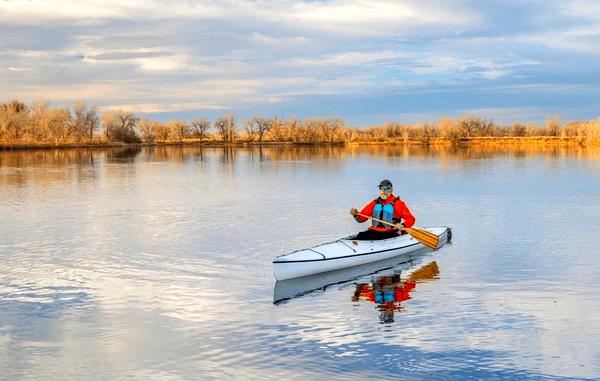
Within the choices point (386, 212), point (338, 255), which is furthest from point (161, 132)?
point (338, 255)

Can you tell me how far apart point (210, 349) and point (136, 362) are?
0.95 meters

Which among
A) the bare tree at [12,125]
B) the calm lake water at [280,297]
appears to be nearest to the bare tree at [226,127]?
the bare tree at [12,125]

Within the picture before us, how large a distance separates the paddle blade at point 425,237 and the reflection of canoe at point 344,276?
38 centimetres

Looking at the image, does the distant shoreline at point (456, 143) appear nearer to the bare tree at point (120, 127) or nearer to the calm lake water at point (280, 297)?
the bare tree at point (120, 127)

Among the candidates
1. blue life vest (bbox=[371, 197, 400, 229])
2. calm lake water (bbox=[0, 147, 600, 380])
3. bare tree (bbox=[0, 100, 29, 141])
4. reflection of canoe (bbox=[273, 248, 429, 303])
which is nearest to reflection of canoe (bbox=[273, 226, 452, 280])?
reflection of canoe (bbox=[273, 248, 429, 303])

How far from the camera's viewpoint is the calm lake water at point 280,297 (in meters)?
8.43

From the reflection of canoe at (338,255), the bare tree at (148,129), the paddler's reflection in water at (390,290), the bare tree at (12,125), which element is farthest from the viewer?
the bare tree at (148,129)

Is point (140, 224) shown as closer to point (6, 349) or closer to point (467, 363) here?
point (6, 349)

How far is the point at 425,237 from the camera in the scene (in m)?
15.2

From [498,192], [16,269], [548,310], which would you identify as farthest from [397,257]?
[498,192]

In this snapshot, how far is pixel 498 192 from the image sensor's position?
28484 mm

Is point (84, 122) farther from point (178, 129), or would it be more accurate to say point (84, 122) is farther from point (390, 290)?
point (390, 290)

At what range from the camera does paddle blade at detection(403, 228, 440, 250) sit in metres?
15.0

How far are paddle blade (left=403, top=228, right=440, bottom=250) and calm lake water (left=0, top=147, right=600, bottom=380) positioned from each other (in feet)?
1.11
